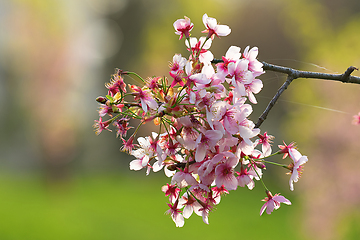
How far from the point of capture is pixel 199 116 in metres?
0.84

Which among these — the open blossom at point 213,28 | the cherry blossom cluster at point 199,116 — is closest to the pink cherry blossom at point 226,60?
the cherry blossom cluster at point 199,116

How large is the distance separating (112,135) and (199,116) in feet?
42.5

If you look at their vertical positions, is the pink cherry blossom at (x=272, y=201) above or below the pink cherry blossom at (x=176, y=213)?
above

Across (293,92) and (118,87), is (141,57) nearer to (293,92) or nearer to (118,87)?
(293,92)

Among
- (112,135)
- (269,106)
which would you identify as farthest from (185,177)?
(112,135)

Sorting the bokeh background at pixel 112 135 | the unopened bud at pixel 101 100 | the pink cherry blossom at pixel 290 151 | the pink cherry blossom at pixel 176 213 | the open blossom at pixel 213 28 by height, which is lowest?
the bokeh background at pixel 112 135

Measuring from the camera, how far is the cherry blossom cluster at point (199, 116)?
82 cm

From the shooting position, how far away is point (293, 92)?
518 centimetres

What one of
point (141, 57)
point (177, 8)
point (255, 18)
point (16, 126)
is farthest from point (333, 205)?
point (16, 126)

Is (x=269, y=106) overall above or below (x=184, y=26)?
below

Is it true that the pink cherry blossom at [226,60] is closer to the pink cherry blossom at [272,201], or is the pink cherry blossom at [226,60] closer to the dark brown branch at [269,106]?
the dark brown branch at [269,106]

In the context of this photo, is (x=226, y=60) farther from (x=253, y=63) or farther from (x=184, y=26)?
(x=184, y=26)

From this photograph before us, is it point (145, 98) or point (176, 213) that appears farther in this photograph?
point (176, 213)

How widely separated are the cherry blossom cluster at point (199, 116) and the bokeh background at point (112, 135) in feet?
14.6
